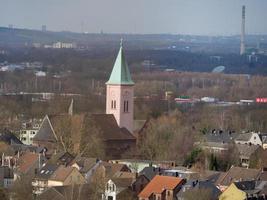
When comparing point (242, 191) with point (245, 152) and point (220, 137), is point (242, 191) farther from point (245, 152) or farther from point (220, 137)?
point (220, 137)

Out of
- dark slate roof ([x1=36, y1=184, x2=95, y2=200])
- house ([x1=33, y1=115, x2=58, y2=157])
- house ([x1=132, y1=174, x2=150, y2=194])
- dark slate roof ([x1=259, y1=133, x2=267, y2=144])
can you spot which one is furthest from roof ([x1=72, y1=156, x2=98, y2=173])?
dark slate roof ([x1=259, y1=133, x2=267, y2=144])

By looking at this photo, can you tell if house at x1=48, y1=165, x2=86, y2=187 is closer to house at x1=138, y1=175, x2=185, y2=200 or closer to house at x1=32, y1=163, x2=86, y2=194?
house at x1=32, y1=163, x2=86, y2=194

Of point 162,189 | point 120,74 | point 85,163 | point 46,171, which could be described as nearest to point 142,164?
point 85,163

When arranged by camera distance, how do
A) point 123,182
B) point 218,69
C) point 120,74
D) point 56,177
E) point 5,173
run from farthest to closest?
point 218,69 → point 120,74 → point 5,173 → point 56,177 → point 123,182

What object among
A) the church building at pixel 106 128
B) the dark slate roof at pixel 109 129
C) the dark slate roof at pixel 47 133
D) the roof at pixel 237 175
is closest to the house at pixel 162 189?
the roof at pixel 237 175

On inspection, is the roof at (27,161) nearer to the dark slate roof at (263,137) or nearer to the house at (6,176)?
the house at (6,176)

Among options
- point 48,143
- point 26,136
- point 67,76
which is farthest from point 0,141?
point 67,76
